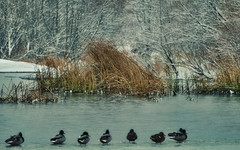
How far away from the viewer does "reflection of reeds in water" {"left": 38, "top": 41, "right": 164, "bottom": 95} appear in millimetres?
17844

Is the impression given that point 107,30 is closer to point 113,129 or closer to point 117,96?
point 117,96

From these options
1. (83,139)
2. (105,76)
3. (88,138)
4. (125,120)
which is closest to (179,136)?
(88,138)

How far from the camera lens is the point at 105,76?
60.2 feet

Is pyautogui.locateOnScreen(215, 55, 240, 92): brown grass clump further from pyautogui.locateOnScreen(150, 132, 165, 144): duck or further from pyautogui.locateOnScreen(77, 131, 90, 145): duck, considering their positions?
pyautogui.locateOnScreen(77, 131, 90, 145): duck

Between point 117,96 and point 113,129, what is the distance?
5990 mm

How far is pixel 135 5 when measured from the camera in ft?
105

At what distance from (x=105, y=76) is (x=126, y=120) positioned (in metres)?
5.46

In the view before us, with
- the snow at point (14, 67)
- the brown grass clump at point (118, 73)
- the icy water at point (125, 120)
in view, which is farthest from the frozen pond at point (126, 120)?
the snow at point (14, 67)

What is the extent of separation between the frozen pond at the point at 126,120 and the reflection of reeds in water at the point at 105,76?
2.12 feet

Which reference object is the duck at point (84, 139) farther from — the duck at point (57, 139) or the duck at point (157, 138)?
the duck at point (157, 138)

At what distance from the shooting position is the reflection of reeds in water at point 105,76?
58.5 feet

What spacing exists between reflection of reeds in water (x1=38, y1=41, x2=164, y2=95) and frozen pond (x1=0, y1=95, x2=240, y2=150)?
645 millimetres

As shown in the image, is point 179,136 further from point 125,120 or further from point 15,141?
point 125,120

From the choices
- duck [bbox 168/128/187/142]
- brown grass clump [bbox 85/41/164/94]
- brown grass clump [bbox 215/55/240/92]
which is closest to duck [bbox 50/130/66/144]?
duck [bbox 168/128/187/142]
